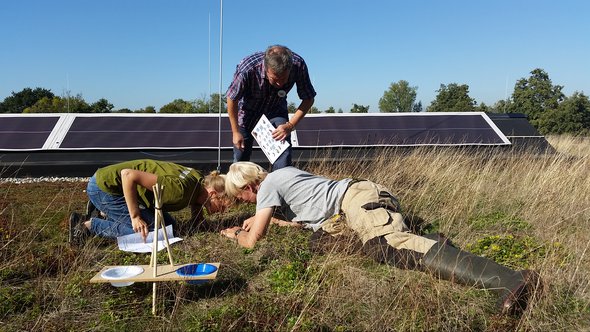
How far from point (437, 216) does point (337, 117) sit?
17.5 ft

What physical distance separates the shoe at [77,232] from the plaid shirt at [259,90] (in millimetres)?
1899

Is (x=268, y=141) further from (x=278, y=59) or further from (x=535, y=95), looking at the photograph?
(x=535, y=95)

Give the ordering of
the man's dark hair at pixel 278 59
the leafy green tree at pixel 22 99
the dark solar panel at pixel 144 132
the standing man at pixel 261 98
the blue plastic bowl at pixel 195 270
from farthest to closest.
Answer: the leafy green tree at pixel 22 99
the dark solar panel at pixel 144 132
the standing man at pixel 261 98
the man's dark hair at pixel 278 59
the blue plastic bowl at pixel 195 270

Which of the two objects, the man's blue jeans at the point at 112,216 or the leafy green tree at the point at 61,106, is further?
the leafy green tree at the point at 61,106

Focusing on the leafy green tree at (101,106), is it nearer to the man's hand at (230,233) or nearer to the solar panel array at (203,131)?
the solar panel array at (203,131)

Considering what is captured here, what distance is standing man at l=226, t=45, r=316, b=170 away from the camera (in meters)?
4.92

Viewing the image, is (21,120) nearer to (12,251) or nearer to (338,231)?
(12,251)

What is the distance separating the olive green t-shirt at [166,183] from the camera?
12.6 feet

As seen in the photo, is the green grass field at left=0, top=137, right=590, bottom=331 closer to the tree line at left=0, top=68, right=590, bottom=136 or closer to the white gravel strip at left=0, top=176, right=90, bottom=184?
the white gravel strip at left=0, top=176, right=90, bottom=184

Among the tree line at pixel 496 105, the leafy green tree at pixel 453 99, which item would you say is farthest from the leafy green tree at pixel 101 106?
the leafy green tree at pixel 453 99

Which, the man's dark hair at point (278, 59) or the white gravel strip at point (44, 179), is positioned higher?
the man's dark hair at point (278, 59)

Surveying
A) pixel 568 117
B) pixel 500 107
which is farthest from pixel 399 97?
pixel 568 117

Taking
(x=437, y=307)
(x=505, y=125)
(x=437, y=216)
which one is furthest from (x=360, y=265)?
(x=505, y=125)

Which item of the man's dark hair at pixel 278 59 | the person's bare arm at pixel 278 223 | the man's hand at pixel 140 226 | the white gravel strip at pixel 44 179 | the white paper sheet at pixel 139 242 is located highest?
the man's dark hair at pixel 278 59
